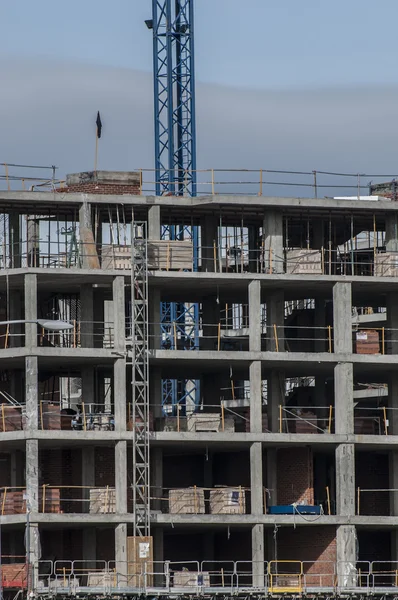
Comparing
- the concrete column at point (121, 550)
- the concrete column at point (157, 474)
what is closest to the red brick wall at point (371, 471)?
the concrete column at point (157, 474)

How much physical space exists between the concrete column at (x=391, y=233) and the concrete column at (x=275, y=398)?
7.85 meters

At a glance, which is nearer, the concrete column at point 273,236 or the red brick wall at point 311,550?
the red brick wall at point 311,550

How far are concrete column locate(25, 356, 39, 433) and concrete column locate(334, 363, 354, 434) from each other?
13687 mm

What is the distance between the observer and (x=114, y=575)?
75.1 metres

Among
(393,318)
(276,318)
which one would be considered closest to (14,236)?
(276,318)

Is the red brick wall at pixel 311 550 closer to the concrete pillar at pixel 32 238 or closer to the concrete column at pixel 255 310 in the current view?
the concrete column at pixel 255 310

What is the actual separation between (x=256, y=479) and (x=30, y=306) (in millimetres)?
Answer: 12627

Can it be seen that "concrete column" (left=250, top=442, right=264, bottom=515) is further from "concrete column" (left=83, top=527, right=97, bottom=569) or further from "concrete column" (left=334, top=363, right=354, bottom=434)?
"concrete column" (left=83, top=527, right=97, bottom=569)

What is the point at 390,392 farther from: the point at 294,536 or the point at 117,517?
the point at 117,517

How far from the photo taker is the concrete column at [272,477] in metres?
79.9

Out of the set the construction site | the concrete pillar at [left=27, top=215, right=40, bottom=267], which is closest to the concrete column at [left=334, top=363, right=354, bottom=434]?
the construction site

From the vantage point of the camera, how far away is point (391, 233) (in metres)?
82.7

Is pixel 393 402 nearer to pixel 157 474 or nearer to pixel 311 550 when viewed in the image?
pixel 311 550

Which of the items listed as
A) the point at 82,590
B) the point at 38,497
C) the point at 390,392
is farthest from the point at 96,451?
the point at 390,392
